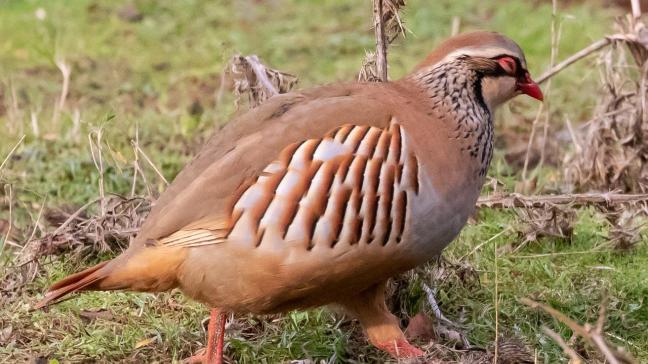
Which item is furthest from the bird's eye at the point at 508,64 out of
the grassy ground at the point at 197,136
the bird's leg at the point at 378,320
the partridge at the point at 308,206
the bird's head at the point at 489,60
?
the bird's leg at the point at 378,320

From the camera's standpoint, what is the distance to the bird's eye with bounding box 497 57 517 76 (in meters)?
Answer: 4.08

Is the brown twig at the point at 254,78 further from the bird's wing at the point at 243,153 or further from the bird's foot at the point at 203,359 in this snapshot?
the bird's foot at the point at 203,359

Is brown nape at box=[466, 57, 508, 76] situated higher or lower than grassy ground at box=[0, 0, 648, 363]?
higher

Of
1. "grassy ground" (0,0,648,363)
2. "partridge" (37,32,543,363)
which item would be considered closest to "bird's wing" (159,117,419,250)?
"partridge" (37,32,543,363)

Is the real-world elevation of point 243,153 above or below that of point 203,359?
above

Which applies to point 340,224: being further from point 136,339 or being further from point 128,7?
point 128,7

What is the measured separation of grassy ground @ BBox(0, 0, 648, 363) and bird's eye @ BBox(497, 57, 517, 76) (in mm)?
675

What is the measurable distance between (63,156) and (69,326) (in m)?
1.91

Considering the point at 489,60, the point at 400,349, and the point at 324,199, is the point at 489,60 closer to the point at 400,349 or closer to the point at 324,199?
the point at 324,199

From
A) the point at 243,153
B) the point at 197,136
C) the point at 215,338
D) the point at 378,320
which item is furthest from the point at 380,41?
the point at 197,136

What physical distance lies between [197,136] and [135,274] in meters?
2.86

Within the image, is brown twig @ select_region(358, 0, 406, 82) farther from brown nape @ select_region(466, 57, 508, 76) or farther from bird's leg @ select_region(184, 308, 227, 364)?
Result: bird's leg @ select_region(184, 308, 227, 364)

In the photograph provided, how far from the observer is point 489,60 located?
4.05 m

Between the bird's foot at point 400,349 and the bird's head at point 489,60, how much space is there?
83 cm
